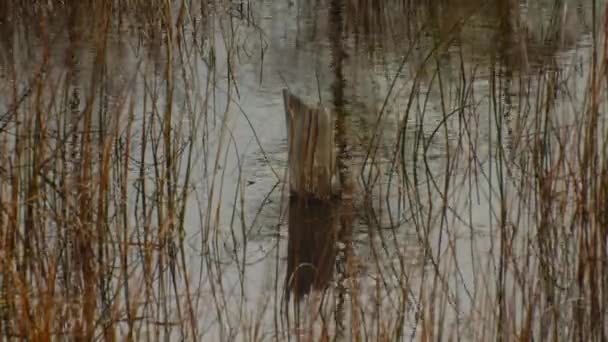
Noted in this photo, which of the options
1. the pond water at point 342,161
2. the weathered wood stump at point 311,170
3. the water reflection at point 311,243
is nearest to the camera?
the pond water at point 342,161

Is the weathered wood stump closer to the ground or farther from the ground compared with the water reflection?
farther from the ground

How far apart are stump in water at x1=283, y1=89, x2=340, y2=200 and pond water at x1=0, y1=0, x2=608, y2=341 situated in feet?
0.15

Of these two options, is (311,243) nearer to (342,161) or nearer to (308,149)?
(308,149)

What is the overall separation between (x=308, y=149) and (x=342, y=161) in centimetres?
25

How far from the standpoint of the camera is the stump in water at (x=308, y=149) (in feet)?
9.91

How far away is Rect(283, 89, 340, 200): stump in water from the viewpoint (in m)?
3.02

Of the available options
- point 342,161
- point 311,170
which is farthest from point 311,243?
point 342,161

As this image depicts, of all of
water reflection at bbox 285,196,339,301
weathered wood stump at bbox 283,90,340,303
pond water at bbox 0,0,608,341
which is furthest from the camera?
weathered wood stump at bbox 283,90,340,303

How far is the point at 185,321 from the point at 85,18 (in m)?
2.49

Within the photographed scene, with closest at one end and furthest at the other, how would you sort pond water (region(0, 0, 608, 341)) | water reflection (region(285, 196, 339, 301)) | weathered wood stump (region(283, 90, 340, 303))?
1. pond water (region(0, 0, 608, 341))
2. water reflection (region(285, 196, 339, 301))
3. weathered wood stump (region(283, 90, 340, 303))

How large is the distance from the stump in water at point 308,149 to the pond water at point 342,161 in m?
0.05

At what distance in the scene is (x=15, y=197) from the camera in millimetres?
2143

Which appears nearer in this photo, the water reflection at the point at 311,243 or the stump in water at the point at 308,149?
the water reflection at the point at 311,243

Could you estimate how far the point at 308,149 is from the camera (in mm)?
3043
